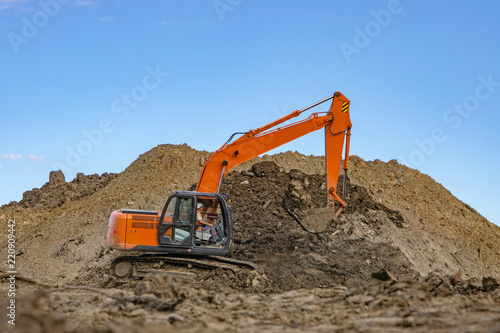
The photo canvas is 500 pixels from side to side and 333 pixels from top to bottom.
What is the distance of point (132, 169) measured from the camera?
885 inches

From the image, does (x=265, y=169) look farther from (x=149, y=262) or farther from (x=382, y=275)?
(x=382, y=275)

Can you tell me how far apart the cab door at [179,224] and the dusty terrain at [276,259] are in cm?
92

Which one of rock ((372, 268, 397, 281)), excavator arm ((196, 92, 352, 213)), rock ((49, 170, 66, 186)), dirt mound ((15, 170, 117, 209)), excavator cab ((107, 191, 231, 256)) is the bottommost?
rock ((372, 268, 397, 281))

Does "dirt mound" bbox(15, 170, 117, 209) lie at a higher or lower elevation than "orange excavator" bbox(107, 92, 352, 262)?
higher

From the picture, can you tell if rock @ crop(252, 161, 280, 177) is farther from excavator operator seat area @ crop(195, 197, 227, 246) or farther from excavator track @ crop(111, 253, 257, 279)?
excavator operator seat area @ crop(195, 197, 227, 246)

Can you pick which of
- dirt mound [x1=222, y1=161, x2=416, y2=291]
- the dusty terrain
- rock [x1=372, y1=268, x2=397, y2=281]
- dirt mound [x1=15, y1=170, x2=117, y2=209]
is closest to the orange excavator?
the dusty terrain

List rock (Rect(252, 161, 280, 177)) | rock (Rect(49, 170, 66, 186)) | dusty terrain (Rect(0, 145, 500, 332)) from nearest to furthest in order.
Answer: dusty terrain (Rect(0, 145, 500, 332)), rock (Rect(252, 161, 280, 177)), rock (Rect(49, 170, 66, 186))

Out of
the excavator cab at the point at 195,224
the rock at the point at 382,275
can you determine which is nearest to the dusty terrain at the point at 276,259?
the rock at the point at 382,275

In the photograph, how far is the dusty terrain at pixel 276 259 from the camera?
25.6ft

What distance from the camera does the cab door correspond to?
11.9 metres

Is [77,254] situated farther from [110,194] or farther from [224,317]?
[224,317]

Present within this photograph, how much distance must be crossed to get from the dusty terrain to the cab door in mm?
918

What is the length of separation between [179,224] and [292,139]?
3.62 meters

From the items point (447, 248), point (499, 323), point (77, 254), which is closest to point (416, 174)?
point (447, 248)
